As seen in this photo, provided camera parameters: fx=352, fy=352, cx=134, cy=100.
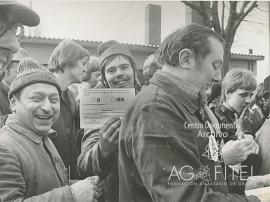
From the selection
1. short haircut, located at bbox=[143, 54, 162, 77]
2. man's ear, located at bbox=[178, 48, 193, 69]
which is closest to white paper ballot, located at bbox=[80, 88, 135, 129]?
man's ear, located at bbox=[178, 48, 193, 69]

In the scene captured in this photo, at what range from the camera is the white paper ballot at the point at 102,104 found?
4.54 ft

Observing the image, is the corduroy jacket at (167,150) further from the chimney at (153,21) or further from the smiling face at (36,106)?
the chimney at (153,21)

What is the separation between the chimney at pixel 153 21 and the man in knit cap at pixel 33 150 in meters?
1.04

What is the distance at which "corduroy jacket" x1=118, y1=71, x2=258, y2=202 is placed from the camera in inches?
34.7

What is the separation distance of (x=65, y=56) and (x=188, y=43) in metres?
1.10

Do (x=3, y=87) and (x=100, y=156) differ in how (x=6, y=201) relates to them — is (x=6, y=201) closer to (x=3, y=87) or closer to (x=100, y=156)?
(x=100, y=156)

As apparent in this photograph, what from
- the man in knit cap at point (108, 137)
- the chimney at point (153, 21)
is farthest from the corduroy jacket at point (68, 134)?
the chimney at point (153, 21)

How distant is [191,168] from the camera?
0.90m

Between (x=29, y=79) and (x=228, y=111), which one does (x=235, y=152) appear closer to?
A: (x=29, y=79)

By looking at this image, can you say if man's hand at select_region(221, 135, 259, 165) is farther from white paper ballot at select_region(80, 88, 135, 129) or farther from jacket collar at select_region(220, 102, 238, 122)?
jacket collar at select_region(220, 102, 238, 122)

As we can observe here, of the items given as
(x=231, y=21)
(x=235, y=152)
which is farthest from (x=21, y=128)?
(x=231, y=21)

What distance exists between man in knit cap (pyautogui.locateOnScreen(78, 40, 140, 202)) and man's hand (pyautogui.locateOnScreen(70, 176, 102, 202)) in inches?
5.3

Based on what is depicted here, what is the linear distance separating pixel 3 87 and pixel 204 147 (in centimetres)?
130

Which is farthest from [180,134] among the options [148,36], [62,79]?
[148,36]
